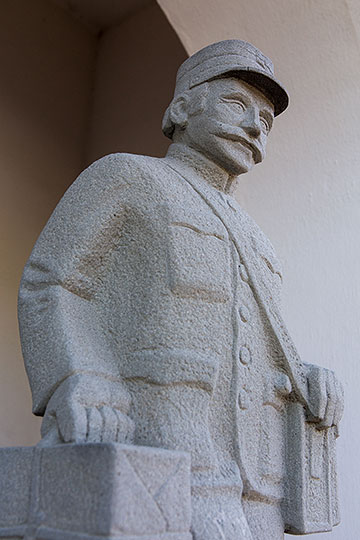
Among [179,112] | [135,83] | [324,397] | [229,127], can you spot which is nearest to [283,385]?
[324,397]

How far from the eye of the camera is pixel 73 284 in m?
2.02

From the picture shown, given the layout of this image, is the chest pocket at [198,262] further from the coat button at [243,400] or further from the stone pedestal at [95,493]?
the stone pedestal at [95,493]

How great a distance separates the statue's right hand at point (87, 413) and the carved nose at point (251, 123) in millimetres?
1004

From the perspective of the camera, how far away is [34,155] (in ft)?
14.9

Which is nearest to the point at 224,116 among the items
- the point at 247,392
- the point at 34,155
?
the point at 247,392

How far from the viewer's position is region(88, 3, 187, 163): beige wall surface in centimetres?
461

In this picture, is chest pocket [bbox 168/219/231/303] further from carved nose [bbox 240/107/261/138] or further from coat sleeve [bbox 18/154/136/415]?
carved nose [bbox 240/107/261/138]

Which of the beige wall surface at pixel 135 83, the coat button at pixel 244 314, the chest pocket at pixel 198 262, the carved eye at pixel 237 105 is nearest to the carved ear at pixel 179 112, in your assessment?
the carved eye at pixel 237 105

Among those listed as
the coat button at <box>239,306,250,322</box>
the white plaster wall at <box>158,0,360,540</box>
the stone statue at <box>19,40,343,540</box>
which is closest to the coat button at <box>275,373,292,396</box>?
the stone statue at <box>19,40,343,540</box>

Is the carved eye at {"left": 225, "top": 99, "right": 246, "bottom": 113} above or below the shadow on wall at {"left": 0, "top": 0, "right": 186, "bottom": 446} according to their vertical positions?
below

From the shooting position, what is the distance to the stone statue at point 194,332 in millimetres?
1823

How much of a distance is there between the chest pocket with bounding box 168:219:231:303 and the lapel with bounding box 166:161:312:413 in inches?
3.3

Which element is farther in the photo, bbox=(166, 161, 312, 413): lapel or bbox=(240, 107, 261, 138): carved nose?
bbox=(240, 107, 261, 138): carved nose

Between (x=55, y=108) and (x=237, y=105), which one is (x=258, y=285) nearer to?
(x=237, y=105)
